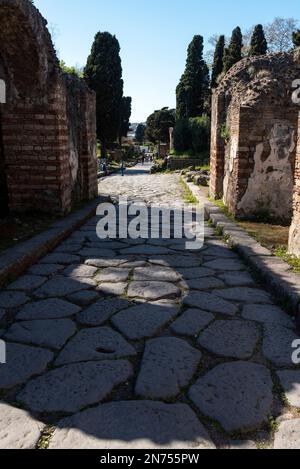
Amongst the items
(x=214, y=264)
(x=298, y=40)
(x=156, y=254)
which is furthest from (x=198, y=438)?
(x=298, y=40)

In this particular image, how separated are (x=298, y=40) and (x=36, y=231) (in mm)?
19657

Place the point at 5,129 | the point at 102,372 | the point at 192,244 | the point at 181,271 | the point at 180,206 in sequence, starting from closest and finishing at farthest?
the point at 102,372 → the point at 181,271 → the point at 192,244 → the point at 5,129 → the point at 180,206

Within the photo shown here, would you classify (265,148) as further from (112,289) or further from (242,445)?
(242,445)

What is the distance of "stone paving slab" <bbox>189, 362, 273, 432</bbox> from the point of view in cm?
169

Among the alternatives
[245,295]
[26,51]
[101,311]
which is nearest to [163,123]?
[26,51]

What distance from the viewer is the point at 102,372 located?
2.03m

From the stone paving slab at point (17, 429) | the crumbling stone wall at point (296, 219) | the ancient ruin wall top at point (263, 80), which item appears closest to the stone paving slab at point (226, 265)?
the crumbling stone wall at point (296, 219)

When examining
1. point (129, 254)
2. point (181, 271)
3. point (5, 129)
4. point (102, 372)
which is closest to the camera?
point (102, 372)

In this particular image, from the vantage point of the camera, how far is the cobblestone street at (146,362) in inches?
63.7

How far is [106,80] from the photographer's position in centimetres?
2461

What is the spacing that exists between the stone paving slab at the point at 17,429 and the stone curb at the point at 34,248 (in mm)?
1659

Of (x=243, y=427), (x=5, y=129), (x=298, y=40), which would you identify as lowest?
(x=243, y=427)

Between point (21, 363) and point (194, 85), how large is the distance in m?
30.5

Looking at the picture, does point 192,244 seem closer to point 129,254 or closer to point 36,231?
point 129,254
